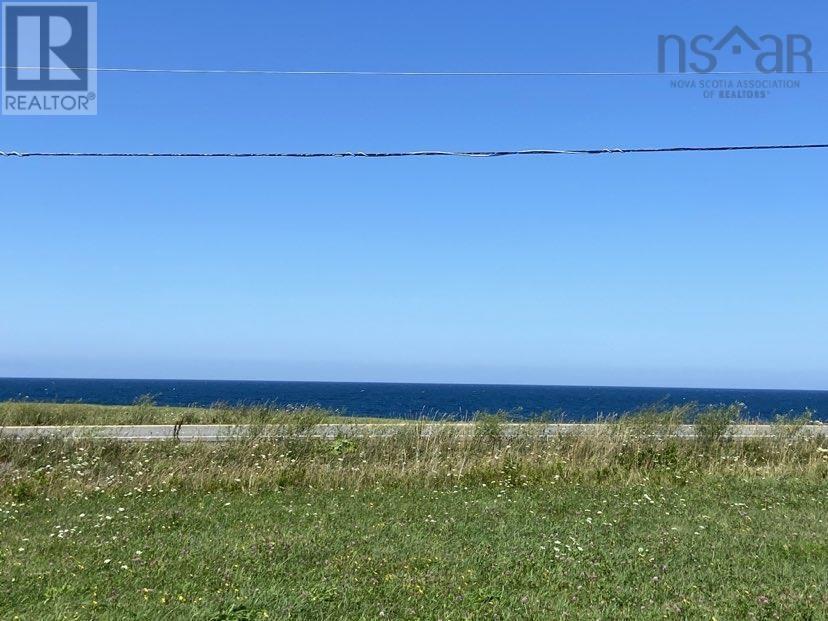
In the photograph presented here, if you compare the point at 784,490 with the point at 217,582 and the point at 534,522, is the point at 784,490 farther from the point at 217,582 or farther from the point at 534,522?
the point at 217,582

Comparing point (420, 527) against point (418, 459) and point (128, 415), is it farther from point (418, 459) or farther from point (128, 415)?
point (128, 415)

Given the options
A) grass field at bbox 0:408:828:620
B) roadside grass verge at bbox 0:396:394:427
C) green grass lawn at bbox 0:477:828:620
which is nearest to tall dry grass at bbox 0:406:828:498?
grass field at bbox 0:408:828:620

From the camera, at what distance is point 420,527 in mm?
9711

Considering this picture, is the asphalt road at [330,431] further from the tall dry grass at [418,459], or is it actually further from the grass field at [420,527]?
the grass field at [420,527]

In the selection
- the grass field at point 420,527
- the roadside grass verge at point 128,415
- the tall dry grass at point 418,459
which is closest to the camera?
the grass field at point 420,527

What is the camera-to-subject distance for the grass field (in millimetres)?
6422

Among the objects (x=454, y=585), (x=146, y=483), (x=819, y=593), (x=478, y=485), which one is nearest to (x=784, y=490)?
(x=478, y=485)

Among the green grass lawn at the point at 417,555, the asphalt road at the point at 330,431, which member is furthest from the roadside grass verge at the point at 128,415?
the green grass lawn at the point at 417,555

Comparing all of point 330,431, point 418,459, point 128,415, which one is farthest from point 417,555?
point 128,415

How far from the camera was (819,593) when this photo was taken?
21.9 feet

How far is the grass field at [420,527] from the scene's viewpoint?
21.1ft

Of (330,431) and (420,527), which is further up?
(330,431)

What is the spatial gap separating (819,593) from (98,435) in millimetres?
14773

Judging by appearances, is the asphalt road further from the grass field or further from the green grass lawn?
the green grass lawn
